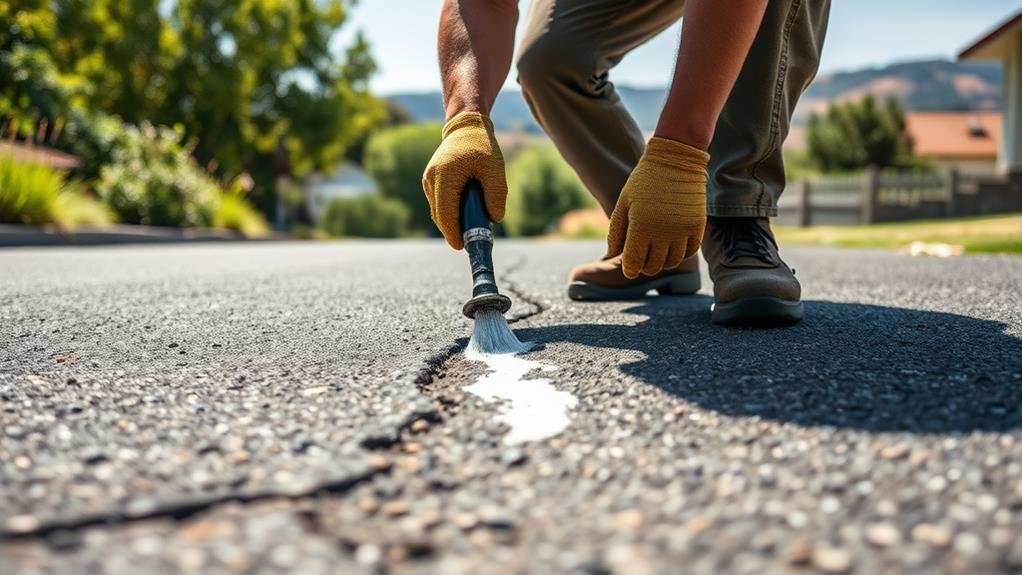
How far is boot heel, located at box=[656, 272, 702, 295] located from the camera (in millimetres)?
2600

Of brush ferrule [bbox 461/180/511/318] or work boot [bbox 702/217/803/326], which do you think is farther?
work boot [bbox 702/217/803/326]

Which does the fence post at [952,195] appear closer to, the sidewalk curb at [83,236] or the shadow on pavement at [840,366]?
the sidewalk curb at [83,236]

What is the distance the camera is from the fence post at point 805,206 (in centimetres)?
1455

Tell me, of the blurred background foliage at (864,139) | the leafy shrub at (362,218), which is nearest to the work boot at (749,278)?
the blurred background foliage at (864,139)

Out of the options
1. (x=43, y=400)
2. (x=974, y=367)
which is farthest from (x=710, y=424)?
(x=43, y=400)

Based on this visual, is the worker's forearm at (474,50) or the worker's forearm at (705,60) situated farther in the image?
the worker's forearm at (474,50)

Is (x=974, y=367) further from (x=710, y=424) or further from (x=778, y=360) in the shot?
(x=710, y=424)

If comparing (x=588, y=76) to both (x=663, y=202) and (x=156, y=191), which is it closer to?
(x=663, y=202)

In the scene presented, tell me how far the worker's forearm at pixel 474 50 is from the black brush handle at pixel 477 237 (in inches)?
8.7

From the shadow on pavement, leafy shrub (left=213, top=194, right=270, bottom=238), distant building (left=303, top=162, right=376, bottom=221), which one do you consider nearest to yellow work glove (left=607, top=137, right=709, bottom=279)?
the shadow on pavement

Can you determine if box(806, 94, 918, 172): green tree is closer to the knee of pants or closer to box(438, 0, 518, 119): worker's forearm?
the knee of pants

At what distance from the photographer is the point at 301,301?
2570 millimetres

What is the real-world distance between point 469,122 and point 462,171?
0.45 ft

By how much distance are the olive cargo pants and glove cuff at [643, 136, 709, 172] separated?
411 millimetres
